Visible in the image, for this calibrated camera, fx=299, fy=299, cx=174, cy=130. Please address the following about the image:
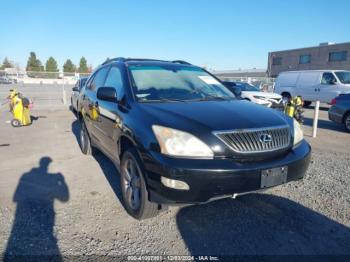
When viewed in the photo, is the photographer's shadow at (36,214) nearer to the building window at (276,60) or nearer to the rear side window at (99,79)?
the rear side window at (99,79)

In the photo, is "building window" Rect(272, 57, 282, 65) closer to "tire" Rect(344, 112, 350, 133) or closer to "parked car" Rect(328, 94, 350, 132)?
"parked car" Rect(328, 94, 350, 132)

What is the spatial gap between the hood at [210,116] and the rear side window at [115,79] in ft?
2.29

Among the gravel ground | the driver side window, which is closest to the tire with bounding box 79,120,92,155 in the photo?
the gravel ground

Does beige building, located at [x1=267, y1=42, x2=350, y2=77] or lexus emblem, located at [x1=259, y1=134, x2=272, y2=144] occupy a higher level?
beige building, located at [x1=267, y1=42, x2=350, y2=77]

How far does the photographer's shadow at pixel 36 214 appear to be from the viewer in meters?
2.72

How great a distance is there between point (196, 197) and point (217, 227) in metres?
0.69

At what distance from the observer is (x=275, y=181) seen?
9.25 ft

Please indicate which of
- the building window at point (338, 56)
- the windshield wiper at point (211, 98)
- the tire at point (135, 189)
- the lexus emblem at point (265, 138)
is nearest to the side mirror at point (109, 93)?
the tire at point (135, 189)

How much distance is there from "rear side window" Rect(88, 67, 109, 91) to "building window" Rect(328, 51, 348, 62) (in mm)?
44822

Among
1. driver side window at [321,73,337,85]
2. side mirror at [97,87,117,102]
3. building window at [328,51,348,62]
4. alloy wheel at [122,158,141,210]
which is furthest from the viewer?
building window at [328,51,348,62]

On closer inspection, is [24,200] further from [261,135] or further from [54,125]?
[54,125]

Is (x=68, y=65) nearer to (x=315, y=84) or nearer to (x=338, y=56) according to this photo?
(x=338, y=56)

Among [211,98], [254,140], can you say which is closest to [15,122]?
[211,98]

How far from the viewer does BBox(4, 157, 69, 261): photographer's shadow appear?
2725 mm
